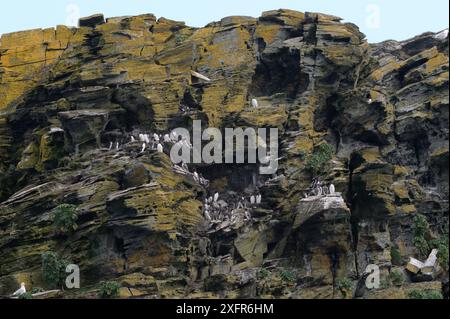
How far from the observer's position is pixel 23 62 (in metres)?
86.4

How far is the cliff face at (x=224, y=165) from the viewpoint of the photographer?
67938mm

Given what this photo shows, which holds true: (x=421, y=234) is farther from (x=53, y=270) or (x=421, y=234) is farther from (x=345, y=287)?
(x=53, y=270)

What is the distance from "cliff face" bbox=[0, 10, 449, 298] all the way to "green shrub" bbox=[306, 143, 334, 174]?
428 mm

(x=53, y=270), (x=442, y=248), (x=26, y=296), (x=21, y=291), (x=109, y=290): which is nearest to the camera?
(x=26, y=296)

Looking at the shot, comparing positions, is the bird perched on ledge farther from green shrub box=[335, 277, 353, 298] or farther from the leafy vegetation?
the leafy vegetation

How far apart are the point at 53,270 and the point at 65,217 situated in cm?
355

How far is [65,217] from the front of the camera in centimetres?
6875

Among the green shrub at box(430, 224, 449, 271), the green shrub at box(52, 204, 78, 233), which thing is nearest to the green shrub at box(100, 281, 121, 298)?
the green shrub at box(52, 204, 78, 233)

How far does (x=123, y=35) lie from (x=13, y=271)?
74.8 feet

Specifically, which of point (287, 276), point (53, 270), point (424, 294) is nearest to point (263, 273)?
point (287, 276)

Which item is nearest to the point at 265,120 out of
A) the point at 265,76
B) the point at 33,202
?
the point at 265,76

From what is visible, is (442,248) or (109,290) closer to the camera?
(109,290)

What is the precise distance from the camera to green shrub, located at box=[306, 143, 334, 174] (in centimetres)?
7281

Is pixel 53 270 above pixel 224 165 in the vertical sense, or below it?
below
